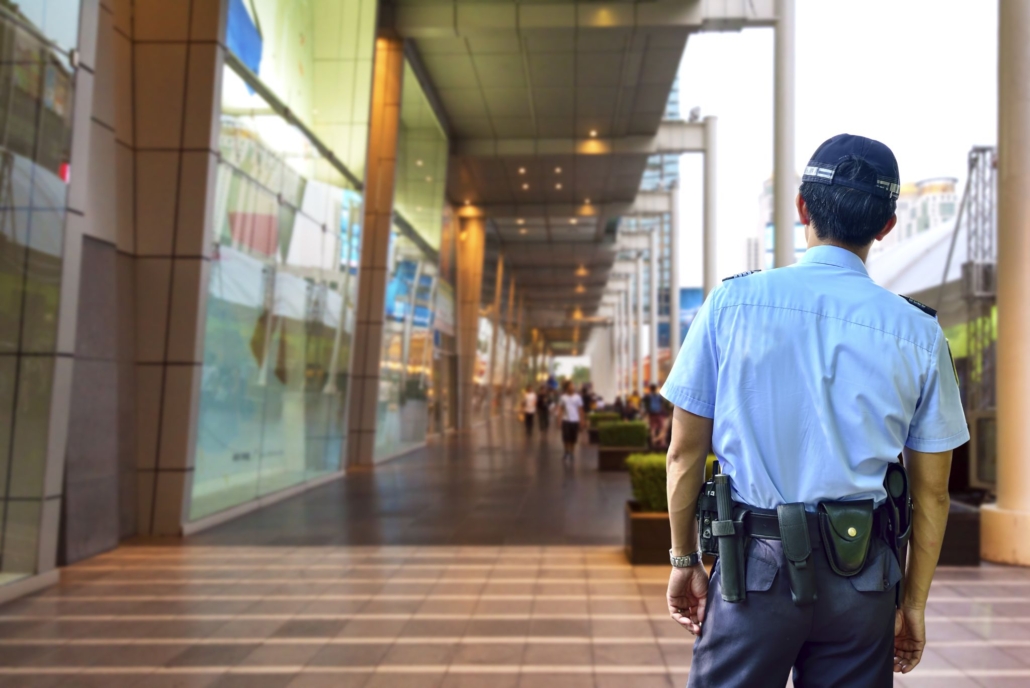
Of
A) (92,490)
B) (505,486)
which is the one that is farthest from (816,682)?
(505,486)

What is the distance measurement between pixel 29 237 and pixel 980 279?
19.1 metres

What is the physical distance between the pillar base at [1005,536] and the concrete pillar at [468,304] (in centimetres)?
2604

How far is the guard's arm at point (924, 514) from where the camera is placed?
1.93m

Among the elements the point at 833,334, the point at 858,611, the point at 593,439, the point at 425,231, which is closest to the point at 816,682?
the point at 858,611

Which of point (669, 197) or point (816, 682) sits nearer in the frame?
point (816, 682)

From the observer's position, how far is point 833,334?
1.85m

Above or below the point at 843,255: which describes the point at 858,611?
below

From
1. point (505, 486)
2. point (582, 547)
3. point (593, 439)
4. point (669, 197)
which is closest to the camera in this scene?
point (582, 547)

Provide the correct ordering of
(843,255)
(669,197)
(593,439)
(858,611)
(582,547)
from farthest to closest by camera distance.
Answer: (669,197) → (593,439) → (582,547) → (843,255) → (858,611)

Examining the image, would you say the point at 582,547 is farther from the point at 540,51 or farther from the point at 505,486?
the point at 540,51

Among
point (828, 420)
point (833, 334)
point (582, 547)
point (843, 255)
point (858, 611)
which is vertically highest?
point (843, 255)

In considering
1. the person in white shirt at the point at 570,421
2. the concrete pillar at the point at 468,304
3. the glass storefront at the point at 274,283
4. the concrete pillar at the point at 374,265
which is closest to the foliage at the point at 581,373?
the concrete pillar at the point at 468,304

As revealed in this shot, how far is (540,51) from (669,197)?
18.8 meters

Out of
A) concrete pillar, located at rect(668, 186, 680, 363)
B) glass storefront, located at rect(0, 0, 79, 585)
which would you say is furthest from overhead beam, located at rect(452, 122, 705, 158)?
glass storefront, located at rect(0, 0, 79, 585)
